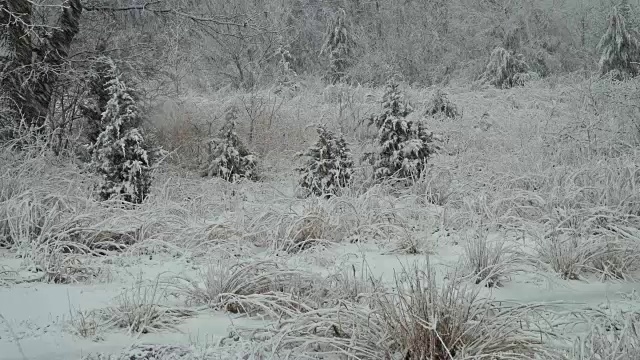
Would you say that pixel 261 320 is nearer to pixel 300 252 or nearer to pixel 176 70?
pixel 300 252

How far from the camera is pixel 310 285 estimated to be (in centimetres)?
308

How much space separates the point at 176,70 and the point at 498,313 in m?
10.3

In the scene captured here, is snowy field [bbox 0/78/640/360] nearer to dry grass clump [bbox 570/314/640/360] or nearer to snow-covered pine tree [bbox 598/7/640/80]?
dry grass clump [bbox 570/314/640/360]

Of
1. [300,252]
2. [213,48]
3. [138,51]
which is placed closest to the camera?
[300,252]

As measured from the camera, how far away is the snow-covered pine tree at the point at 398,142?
682 cm

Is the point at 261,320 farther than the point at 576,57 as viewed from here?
No

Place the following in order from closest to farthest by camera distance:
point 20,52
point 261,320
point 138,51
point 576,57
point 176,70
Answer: point 261,320
point 20,52
point 138,51
point 176,70
point 576,57

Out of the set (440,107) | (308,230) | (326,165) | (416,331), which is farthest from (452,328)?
(440,107)

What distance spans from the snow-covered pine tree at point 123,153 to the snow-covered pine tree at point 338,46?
17090mm

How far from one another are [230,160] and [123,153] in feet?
6.92

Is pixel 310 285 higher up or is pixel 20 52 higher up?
pixel 20 52

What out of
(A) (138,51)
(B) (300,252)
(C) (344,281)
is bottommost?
(B) (300,252)

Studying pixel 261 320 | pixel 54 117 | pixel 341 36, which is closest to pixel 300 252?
pixel 261 320

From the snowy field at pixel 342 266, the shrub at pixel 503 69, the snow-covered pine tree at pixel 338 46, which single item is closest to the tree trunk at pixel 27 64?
the snowy field at pixel 342 266
